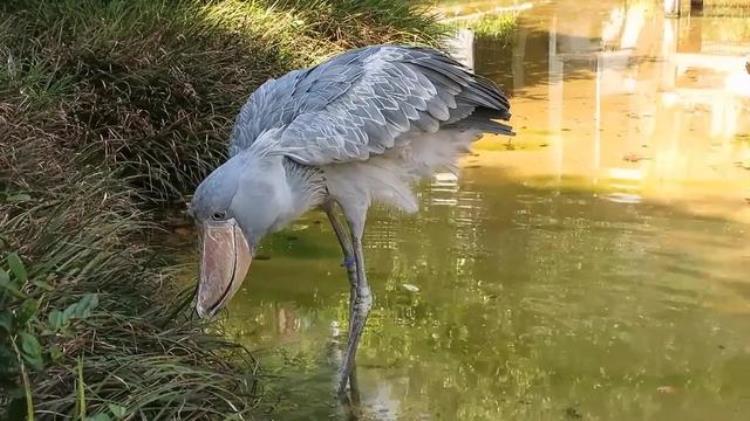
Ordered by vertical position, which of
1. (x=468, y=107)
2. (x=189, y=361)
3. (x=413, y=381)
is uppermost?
(x=468, y=107)

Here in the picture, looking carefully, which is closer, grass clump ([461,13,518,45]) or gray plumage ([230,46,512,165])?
gray plumage ([230,46,512,165])

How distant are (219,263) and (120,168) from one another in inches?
A: 94.5

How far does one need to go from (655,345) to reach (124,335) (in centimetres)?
227

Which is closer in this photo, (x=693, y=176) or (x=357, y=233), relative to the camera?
(x=357, y=233)

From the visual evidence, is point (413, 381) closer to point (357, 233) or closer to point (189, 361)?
point (357, 233)

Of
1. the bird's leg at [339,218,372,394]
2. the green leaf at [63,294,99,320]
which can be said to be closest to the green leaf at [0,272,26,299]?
the green leaf at [63,294,99,320]

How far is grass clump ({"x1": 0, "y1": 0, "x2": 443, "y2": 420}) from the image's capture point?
314 cm

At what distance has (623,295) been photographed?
4922 mm

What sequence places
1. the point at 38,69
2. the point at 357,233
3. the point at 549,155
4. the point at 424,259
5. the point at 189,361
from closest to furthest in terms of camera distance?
the point at 189,361, the point at 357,233, the point at 424,259, the point at 38,69, the point at 549,155

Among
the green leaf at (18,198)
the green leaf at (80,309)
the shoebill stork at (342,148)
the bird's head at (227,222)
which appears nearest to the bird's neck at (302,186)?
the shoebill stork at (342,148)

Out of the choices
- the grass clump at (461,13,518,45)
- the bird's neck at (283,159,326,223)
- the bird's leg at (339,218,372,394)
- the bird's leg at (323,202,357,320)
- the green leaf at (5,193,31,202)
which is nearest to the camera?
the bird's neck at (283,159,326,223)

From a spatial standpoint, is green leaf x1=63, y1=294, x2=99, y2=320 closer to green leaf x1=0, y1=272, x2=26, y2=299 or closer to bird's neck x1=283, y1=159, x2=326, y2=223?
green leaf x1=0, y1=272, x2=26, y2=299

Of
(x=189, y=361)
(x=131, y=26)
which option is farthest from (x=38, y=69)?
(x=189, y=361)

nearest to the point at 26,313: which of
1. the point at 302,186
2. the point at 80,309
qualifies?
the point at 80,309
